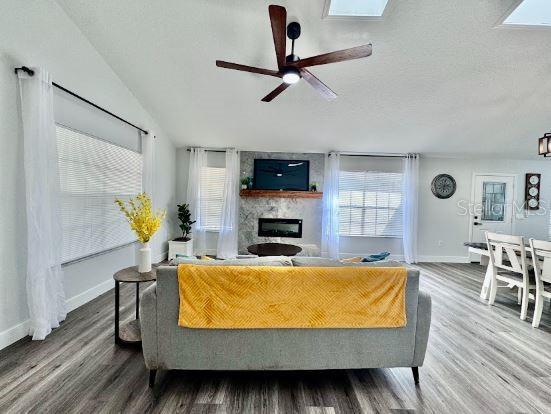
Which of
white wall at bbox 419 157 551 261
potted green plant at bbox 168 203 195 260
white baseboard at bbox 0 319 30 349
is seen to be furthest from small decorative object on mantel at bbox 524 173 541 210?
white baseboard at bbox 0 319 30 349

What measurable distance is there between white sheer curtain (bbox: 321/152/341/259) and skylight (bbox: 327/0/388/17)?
3233 mm

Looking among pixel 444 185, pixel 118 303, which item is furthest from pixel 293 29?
pixel 444 185

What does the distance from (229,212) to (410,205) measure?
13.0ft

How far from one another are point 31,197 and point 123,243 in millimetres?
1729

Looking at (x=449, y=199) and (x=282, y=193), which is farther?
(x=449, y=199)

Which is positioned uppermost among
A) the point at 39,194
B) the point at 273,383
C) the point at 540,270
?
the point at 39,194

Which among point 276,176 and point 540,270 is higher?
point 276,176

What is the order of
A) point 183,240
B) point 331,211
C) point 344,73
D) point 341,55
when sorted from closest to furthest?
point 341,55
point 344,73
point 183,240
point 331,211

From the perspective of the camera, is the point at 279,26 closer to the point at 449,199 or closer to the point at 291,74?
the point at 291,74

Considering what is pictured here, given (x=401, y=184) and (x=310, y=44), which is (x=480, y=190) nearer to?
(x=401, y=184)

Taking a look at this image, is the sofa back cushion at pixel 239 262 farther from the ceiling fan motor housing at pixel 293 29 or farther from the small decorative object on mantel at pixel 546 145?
the small decorative object on mantel at pixel 546 145

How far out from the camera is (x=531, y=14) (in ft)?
9.32

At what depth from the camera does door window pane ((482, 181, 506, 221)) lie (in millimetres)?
6184

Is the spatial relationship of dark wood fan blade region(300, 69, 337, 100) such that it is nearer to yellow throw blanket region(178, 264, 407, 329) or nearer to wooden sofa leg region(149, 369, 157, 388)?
yellow throw blanket region(178, 264, 407, 329)
